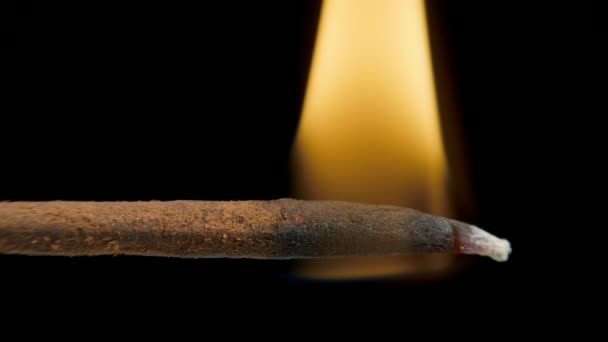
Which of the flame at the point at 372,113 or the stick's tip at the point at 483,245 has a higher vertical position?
the flame at the point at 372,113

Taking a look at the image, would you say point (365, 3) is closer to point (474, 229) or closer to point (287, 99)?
point (287, 99)

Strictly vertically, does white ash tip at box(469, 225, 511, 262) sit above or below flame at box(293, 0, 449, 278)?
below

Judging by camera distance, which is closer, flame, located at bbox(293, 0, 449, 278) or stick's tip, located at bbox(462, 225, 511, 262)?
stick's tip, located at bbox(462, 225, 511, 262)

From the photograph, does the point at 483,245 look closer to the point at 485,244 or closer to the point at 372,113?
the point at 485,244

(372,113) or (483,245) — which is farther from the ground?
(372,113)

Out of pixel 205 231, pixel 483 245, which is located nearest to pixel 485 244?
pixel 483 245
